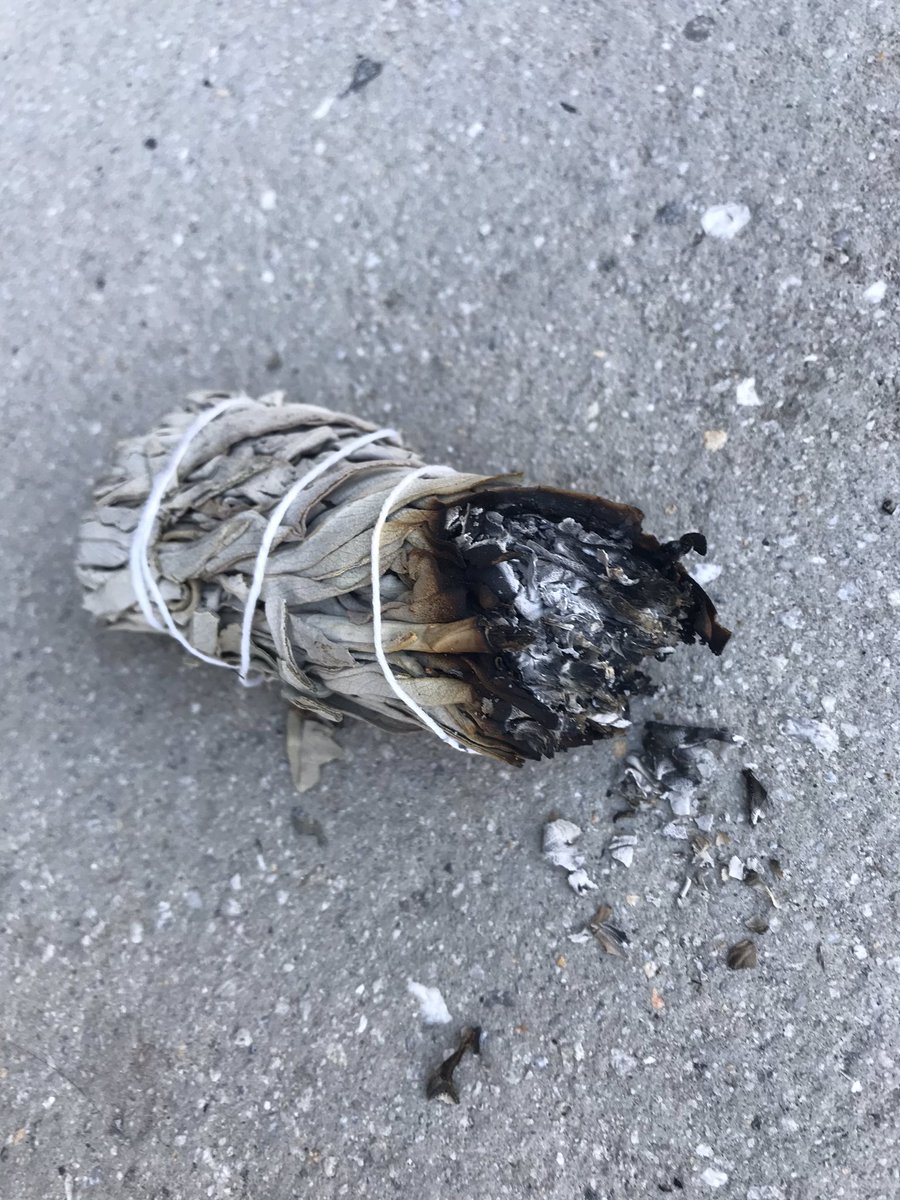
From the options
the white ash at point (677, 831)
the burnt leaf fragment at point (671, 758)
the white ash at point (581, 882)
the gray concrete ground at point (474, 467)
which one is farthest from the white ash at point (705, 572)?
the white ash at point (581, 882)

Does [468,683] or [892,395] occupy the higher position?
[892,395]

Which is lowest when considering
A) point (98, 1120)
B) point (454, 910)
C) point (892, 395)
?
point (98, 1120)

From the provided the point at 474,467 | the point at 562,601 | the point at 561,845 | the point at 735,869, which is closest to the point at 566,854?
the point at 561,845

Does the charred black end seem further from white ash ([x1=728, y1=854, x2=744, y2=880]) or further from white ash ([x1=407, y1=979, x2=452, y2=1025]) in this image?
white ash ([x1=407, y1=979, x2=452, y2=1025])

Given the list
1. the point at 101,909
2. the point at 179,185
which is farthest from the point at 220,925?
the point at 179,185

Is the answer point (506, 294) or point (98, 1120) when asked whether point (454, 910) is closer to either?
point (98, 1120)

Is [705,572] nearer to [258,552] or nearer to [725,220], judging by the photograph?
[725,220]
